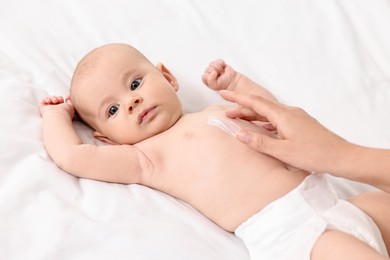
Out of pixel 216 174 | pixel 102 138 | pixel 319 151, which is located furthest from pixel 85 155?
pixel 319 151

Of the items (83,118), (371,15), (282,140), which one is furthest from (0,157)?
(371,15)

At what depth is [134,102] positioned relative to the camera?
4.22 feet

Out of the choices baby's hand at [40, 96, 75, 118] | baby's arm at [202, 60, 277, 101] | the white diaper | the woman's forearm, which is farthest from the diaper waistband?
baby's hand at [40, 96, 75, 118]

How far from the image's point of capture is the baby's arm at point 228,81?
150 centimetres

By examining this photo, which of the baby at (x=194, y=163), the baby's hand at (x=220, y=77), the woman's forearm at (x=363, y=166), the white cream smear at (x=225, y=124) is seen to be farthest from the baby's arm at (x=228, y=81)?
the woman's forearm at (x=363, y=166)

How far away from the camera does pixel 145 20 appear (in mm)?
1737

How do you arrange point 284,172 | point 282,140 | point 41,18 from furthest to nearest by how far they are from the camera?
1. point 41,18
2. point 284,172
3. point 282,140

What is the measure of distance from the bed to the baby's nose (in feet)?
0.46

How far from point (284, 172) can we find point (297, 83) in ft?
1.48

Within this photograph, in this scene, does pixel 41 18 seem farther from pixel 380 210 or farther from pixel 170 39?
pixel 380 210

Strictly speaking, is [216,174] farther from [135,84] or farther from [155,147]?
[135,84]

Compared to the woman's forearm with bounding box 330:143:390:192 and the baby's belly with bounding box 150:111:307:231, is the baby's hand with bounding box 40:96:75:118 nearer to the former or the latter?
the baby's belly with bounding box 150:111:307:231

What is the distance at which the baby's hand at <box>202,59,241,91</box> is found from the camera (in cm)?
151

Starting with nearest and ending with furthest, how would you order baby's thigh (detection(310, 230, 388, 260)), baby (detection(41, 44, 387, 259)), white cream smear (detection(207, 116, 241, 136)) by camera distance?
baby's thigh (detection(310, 230, 388, 260)) < baby (detection(41, 44, 387, 259)) < white cream smear (detection(207, 116, 241, 136))
